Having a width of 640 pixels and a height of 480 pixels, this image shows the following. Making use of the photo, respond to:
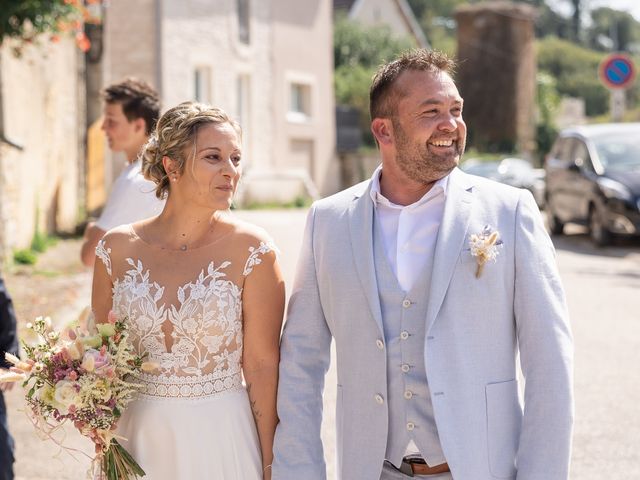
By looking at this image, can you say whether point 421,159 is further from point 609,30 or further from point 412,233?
point 609,30

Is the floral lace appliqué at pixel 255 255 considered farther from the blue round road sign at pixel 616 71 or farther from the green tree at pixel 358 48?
the green tree at pixel 358 48

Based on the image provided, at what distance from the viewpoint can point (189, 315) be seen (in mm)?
3408

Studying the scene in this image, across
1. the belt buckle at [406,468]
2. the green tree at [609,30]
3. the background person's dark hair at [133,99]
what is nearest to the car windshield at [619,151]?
→ the background person's dark hair at [133,99]

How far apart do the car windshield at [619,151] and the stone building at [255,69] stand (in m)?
9.98

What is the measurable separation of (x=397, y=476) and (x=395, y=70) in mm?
1264

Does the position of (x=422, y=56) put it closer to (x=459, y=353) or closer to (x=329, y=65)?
(x=459, y=353)

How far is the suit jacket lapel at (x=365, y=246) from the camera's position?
10.1 feet

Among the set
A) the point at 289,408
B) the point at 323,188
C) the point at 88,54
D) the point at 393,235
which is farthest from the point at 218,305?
the point at 323,188

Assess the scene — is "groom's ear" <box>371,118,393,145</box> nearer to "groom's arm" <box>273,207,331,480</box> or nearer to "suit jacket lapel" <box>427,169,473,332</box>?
"suit jacket lapel" <box>427,169,473,332</box>

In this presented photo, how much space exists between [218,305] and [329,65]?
95.8 ft

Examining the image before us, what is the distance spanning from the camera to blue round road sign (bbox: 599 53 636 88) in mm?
16703

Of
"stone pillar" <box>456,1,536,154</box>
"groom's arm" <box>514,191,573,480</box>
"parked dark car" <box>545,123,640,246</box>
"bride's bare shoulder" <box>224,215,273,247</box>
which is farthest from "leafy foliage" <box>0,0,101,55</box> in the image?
"stone pillar" <box>456,1,536,154</box>

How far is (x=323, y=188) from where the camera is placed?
3166 centimetres

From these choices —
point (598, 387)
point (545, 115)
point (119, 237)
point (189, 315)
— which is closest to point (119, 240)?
point (119, 237)
